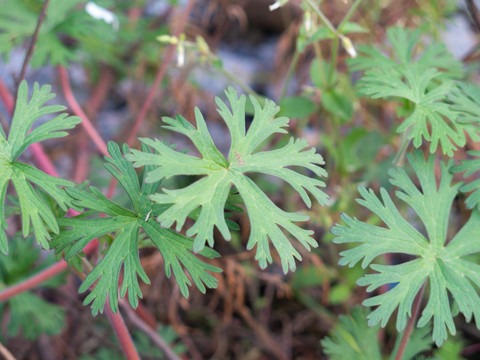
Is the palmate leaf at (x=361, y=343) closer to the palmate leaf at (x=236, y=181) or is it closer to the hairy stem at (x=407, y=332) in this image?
the hairy stem at (x=407, y=332)

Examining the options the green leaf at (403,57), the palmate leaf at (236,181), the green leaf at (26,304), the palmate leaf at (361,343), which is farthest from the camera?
the green leaf at (26,304)

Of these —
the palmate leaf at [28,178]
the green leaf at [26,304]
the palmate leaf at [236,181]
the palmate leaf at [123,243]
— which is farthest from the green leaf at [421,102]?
the green leaf at [26,304]

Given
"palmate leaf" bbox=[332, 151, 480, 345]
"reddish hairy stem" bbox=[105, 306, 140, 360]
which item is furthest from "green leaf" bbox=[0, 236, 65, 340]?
"palmate leaf" bbox=[332, 151, 480, 345]

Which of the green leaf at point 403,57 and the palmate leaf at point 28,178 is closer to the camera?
the palmate leaf at point 28,178

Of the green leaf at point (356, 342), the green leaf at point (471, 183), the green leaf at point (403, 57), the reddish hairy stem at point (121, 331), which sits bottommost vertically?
the reddish hairy stem at point (121, 331)

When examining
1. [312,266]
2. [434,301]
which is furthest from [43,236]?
[312,266]

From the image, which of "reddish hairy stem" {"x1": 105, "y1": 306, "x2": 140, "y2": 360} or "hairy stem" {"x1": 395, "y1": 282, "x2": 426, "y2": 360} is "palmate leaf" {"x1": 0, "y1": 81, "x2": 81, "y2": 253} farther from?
"hairy stem" {"x1": 395, "y1": 282, "x2": 426, "y2": 360}

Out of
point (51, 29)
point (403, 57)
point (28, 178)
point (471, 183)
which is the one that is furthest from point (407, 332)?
point (51, 29)

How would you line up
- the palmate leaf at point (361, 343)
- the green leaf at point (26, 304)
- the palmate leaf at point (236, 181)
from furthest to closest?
the green leaf at point (26, 304) < the palmate leaf at point (361, 343) < the palmate leaf at point (236, 181)
